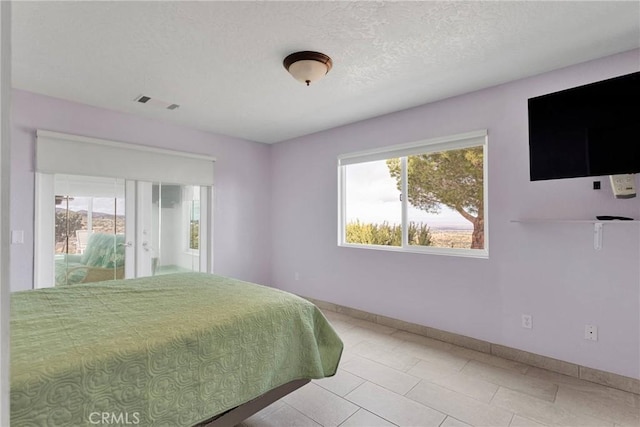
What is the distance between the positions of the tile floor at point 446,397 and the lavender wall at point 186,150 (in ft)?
7.92

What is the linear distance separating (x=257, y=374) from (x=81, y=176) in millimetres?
2948

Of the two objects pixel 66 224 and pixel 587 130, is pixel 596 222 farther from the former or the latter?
pixel 66 224

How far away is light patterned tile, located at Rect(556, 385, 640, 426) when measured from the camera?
6.25 feet

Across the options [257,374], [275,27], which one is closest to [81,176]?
[275,27]

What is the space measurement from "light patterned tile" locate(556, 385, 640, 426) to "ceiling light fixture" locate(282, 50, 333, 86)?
2838mm

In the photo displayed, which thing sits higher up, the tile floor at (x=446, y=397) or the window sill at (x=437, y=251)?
the window sill at (x=437, y=251)

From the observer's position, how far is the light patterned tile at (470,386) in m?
2.14

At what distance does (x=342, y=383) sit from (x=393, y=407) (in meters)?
0.43

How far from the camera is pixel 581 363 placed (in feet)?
7.70

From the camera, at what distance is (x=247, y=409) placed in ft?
5.57

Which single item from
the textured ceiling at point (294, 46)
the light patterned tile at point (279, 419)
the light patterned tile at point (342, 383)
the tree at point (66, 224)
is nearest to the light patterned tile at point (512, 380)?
the light patterned tile at point (342, 383)

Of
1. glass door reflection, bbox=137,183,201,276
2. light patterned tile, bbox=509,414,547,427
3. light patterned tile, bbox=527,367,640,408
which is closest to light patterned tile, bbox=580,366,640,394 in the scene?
light patterned tile, bbox=527,367,640,408

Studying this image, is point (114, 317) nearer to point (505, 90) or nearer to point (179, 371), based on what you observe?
point (179, 371)

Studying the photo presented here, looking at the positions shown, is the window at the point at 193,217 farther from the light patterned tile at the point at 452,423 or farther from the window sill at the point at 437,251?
the light patterned tile at the point at 452,423
